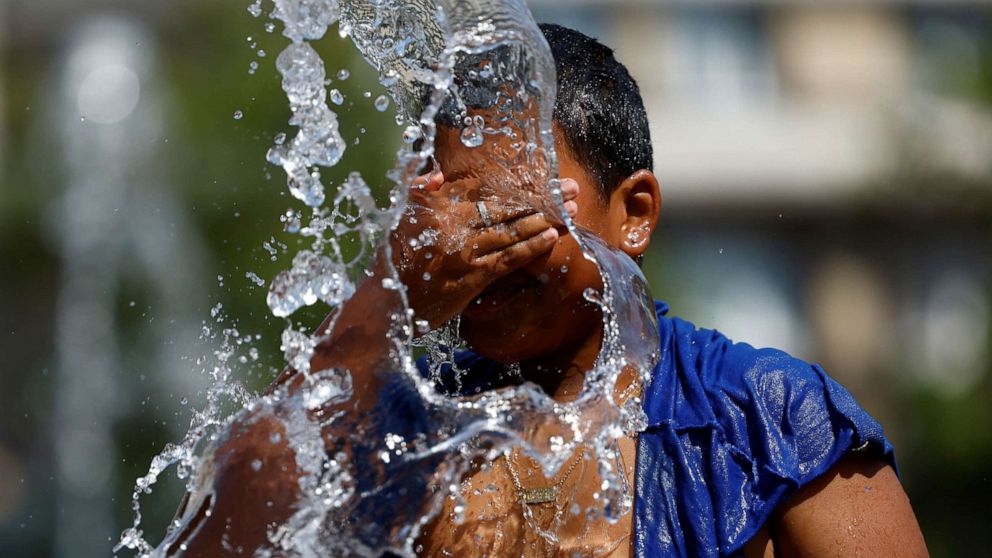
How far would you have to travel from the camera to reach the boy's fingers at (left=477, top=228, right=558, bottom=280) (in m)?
2.00

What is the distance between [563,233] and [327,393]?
1.46 ft

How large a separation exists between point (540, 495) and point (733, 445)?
0.34 metres

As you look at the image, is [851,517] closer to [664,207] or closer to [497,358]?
[497,358]

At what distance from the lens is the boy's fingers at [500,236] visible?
6.56ft

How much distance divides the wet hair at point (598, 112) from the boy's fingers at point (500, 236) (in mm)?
278

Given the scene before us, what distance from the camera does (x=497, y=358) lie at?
2244 millimetres

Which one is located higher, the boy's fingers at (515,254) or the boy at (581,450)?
the boy's fingers at (515,254)

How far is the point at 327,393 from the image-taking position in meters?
1.95

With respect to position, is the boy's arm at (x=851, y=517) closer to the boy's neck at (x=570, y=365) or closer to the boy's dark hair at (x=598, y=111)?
the boy's neck at (x=570, y=365)

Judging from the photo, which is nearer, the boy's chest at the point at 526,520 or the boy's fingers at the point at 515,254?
the boy's fingers at the point at 515,254

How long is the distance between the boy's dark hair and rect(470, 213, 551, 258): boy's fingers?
0.93ft

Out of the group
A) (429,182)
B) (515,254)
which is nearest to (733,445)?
(515,254)

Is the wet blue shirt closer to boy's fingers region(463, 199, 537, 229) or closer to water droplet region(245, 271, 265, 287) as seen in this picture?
boy's fingers region(463, 199, 537, 229)

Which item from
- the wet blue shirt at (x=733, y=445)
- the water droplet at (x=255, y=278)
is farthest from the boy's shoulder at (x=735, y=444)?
the water droplet at (x=255, y=278)
